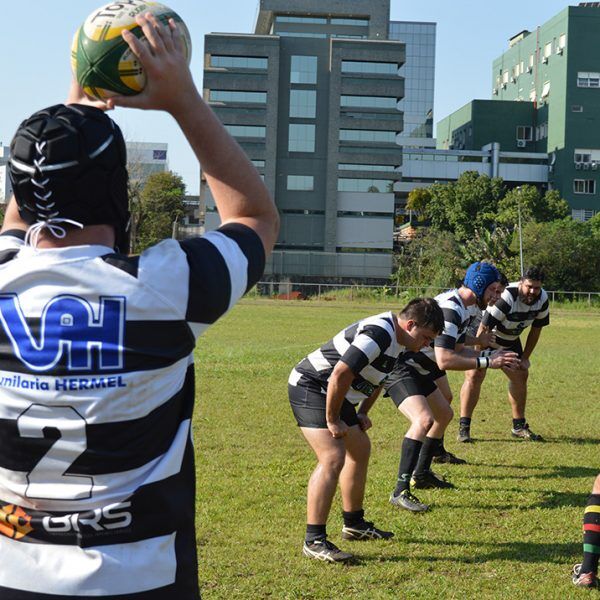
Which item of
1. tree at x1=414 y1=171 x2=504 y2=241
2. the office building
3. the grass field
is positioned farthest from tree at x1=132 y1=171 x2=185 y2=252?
the grass field

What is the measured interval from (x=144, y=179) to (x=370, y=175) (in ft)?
76.0

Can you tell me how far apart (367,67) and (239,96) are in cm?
1203

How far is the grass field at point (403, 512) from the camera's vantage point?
20.5 feet

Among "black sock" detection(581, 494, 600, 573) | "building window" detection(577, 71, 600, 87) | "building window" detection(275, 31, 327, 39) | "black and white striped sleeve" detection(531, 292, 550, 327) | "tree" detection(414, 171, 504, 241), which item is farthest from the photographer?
"building window" detection(275, 31, 327, 39)

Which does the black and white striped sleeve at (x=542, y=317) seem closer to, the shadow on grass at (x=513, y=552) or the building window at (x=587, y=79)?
the shadow on grass at (x=513, y=552)

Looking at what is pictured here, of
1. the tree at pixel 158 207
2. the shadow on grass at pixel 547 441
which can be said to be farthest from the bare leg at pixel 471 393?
the tree at pixel 158 207

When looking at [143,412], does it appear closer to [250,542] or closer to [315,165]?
[250,542]

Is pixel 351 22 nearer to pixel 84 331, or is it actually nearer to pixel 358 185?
pixel 358 185

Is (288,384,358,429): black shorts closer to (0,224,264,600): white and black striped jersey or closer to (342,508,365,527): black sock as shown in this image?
A: (342,508,365,527): black sock

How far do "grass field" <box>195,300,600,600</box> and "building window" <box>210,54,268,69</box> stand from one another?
66.6m

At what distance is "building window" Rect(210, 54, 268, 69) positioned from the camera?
79125mm

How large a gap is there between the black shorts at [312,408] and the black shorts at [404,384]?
6.01 feet

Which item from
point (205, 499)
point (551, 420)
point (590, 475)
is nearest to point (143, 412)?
point (205, 499)

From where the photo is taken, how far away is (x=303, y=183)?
80688mm
